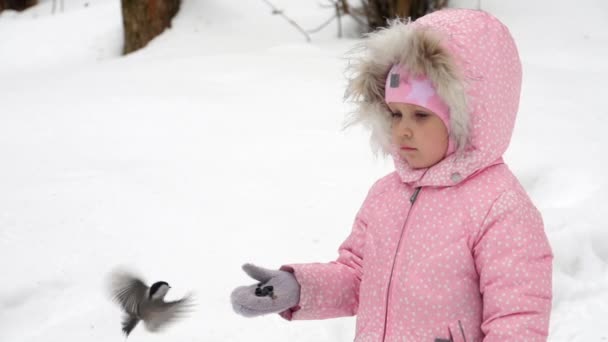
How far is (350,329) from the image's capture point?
2918 millimetres

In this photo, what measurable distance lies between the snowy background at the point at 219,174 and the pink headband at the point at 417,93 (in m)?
1.41

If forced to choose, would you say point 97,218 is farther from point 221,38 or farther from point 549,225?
point 221,38

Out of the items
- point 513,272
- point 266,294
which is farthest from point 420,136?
point 266,294

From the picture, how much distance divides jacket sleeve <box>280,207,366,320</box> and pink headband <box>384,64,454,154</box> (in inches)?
13.7

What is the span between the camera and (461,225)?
1.62 m

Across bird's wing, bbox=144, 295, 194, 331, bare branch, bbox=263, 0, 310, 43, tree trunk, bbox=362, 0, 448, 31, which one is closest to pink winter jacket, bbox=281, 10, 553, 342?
bird's wing, bbox=144, 295, 194, 331

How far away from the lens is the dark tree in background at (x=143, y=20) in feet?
22.5

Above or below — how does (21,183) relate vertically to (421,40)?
below

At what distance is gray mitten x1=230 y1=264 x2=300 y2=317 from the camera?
68.1 inches

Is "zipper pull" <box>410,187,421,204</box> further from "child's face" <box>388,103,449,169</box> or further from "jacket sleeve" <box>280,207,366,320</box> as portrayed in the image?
"jacket sleeve" <box>280,207,366,320</box>

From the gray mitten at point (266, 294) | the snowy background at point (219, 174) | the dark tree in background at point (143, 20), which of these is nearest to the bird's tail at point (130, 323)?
the gray mitten at point (266, 294)

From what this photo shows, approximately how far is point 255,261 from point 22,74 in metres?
4.09

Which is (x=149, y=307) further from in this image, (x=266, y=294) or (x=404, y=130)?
(x=404, y=130)

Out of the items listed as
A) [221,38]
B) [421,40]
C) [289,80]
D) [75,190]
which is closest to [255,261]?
[75,190]
